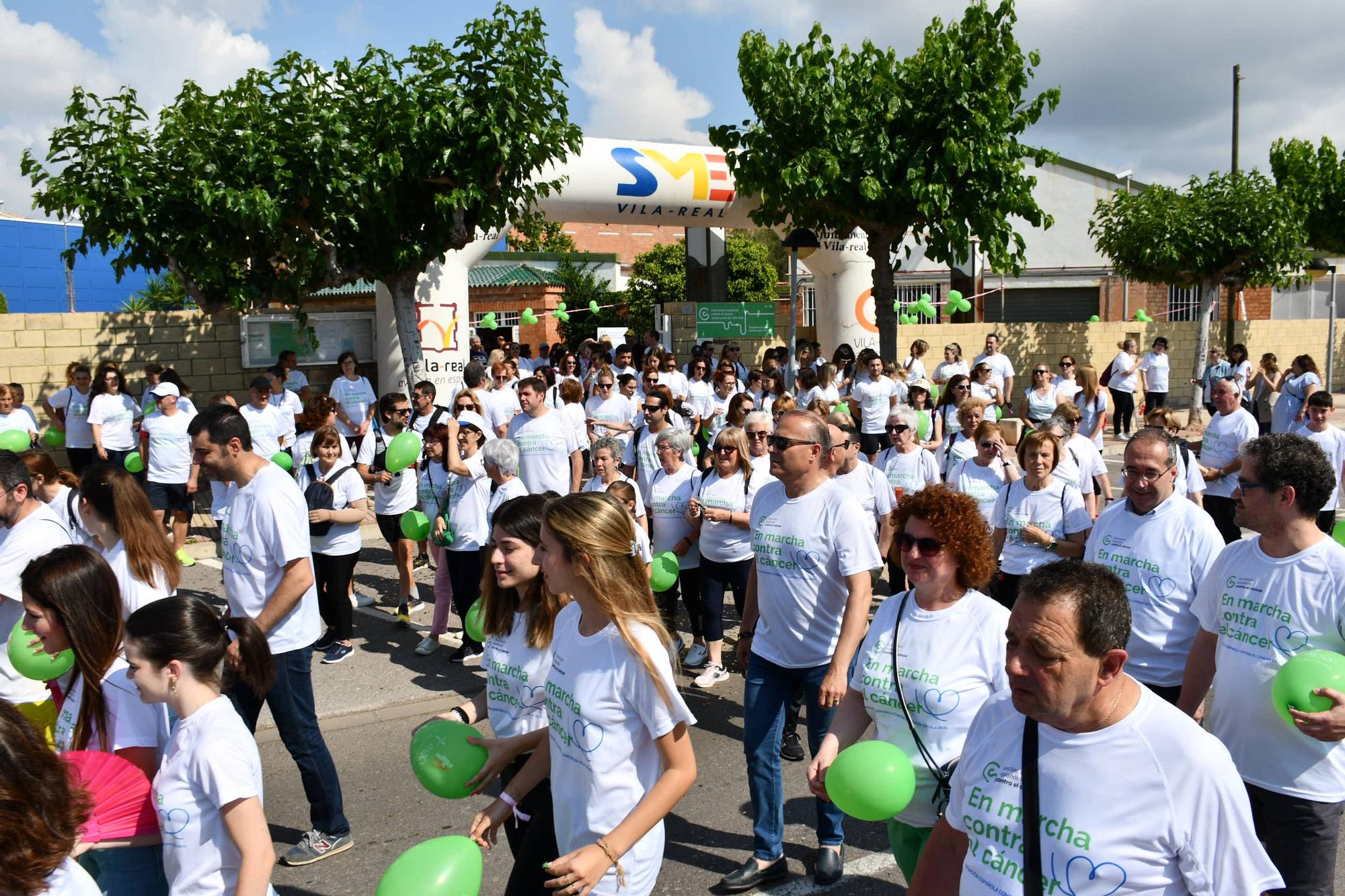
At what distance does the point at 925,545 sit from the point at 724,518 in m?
3.16

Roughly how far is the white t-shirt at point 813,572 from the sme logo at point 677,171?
1126 cm

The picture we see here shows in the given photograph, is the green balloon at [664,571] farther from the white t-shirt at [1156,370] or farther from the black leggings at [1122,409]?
the white t-shirt at [1156,370]

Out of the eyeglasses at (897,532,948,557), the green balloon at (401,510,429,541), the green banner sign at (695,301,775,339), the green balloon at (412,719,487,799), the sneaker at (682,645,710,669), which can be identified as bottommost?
the sneaker at (682,645,710,669)

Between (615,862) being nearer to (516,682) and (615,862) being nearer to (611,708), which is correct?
(611,708)

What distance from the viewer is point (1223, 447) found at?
7938 mm

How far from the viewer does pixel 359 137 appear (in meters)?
11.5

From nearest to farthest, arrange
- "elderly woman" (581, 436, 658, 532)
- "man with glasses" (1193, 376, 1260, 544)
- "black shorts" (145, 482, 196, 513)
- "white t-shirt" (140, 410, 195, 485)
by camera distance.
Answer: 1. "elderly woman" (581, 436, 658, 532)
2. "man with glasses" (1193, 376, 1260, 544)
3. "white t-shirt" (140, 410, 195, 485)
4. "black shorts" (145, 482, 196, 513)

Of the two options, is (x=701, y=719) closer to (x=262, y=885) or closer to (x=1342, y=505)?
(x=262, y=885)

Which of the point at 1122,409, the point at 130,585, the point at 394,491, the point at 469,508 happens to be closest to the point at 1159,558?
the point at 130,585

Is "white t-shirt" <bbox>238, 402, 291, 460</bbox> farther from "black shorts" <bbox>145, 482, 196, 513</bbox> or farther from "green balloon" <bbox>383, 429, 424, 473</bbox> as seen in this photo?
"green balloon" <bbox>383, 429, 424, 473</bbox>

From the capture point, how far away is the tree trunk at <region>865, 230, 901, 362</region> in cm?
1505

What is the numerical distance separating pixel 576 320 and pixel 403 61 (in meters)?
29.6

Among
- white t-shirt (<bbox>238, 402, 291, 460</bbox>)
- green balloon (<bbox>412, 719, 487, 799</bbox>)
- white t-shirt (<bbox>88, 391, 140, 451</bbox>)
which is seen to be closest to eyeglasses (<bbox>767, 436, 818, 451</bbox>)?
green balloon (<bbox>412, 719, 487, 799</bbox>)

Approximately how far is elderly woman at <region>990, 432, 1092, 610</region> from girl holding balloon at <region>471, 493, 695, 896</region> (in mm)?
3310
